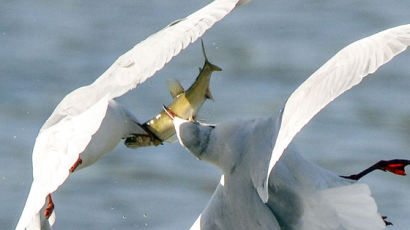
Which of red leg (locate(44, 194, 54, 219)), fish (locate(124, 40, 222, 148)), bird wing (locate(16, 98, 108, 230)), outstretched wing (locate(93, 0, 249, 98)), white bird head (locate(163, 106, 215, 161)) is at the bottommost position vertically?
red leg (locate(44, 194, 54, 219))

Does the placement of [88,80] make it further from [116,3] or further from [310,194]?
[310,194]

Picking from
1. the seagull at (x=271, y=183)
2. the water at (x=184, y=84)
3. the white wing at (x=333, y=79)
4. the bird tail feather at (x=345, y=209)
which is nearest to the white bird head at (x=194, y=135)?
the seagull at (x=271, y=183)

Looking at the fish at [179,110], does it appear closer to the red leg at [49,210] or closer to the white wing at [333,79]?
the red leg at [49,210]

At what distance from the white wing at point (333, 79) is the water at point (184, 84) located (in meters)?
2.16

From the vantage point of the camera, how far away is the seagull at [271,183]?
3.71 metres

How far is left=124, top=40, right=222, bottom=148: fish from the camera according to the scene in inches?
159

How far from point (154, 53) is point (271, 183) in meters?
0.47

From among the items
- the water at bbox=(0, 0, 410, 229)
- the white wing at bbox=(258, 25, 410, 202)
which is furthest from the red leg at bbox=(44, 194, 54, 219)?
the water at bbox=(0, 0, 410, 229)

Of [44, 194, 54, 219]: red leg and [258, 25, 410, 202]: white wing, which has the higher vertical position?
[258, 25, 410, 202]: white wing

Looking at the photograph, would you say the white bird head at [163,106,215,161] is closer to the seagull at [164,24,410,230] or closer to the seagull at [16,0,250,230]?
the seagull at [164,24,410,230]

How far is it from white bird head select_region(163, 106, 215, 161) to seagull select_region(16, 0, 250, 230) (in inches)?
7.9

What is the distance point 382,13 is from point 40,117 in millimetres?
2084

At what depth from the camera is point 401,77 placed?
6.94m

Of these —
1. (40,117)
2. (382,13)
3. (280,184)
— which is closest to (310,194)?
(280,184)
